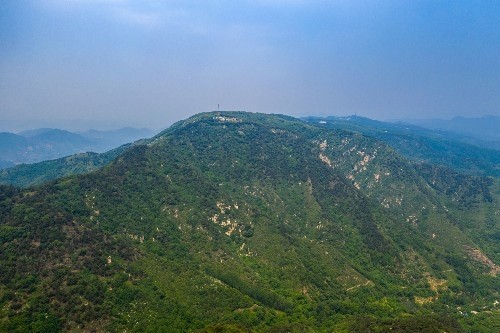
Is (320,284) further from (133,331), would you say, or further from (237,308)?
(133,331)

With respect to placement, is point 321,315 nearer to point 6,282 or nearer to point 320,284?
point 320,284

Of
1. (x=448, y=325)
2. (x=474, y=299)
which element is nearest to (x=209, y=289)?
(x=448, y=325)

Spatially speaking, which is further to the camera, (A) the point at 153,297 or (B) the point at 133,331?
(A) the point at 153,297

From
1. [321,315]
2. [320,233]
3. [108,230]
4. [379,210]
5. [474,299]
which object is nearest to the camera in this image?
[321,315]

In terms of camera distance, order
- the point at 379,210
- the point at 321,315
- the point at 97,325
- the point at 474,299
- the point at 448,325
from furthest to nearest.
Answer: the point at 379,210 → the point at 474,299 → the point at 321,315 → the point at 448,325 → the point at 97,325

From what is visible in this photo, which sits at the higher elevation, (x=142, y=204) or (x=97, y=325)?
(x=142, y=204)

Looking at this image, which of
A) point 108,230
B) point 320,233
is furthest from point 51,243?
point 320,233

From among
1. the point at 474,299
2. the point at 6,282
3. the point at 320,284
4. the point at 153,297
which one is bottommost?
the point at 474,299
